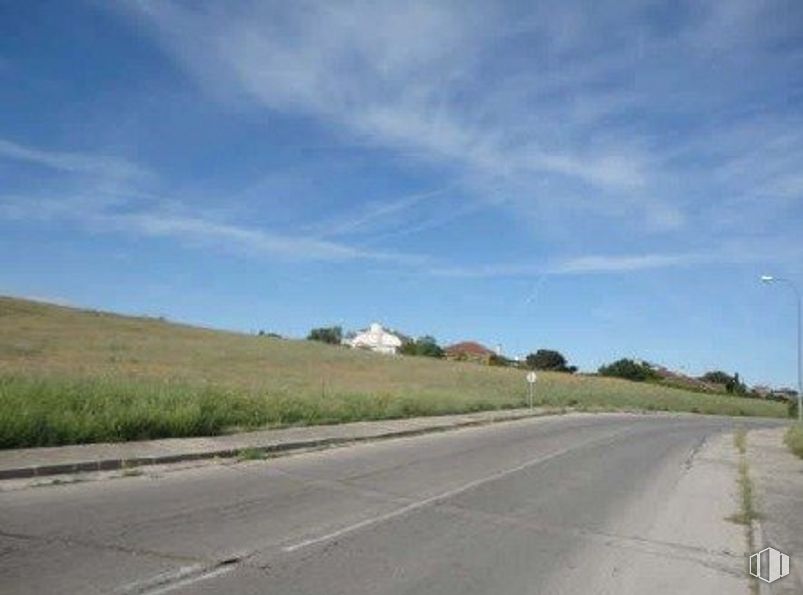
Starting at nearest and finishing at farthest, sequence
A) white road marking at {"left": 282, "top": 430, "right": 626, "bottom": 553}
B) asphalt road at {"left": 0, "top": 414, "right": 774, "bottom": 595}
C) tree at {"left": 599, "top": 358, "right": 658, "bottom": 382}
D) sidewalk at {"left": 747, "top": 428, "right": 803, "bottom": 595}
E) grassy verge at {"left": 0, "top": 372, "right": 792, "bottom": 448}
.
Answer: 1. asphalt road at {"left": 0, "top": 414, "right": 774, "bottom": 595}
2. white road marking at {"left": 282, "top": 430, "right": 626, "bottom": 553}
3. sidewalk at {"left": 747, "top": 428, "right": 803, "bottom": 595}
4. grassy verge at {"left": 0, "top": 372, "right": 792, "bottom": 448}
5. tree at {"left": 599, "top": 358, "right": 658, "bottom": 382}

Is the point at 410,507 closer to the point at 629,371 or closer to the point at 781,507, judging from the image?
the point at 781,507

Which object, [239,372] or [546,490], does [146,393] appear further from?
[239,372]

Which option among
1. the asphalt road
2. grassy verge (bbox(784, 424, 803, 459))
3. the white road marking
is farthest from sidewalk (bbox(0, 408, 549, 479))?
grassy verge (bbox(784, 424, 803, 459))

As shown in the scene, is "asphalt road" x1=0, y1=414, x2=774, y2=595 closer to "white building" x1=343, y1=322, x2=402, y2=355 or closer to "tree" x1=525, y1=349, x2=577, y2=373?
"tree" x1=525, y1=349, x2=577, y2=373

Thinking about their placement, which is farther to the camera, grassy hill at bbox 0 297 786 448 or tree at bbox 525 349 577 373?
tree at bbox 525 349 577 373

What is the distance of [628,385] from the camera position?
99.3 meters

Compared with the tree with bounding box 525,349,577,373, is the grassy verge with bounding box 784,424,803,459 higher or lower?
lower

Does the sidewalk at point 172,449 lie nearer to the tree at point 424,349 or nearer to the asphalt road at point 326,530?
the asphalt road at point 326,530

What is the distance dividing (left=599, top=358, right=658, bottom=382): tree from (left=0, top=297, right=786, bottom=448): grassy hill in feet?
102

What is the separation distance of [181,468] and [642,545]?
7.03 metres

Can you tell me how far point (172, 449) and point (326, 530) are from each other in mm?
6815

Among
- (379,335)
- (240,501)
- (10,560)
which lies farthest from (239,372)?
(379,335)

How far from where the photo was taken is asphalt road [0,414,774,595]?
309 inches

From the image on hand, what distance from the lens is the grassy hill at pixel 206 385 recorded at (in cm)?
1724
